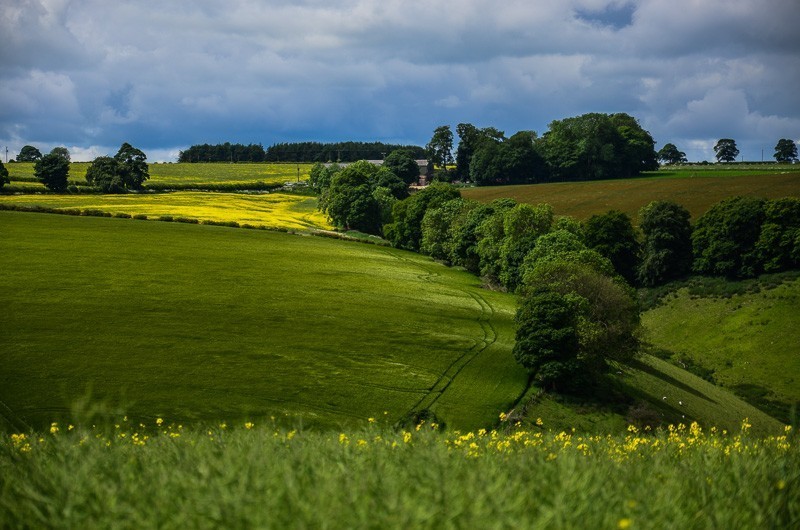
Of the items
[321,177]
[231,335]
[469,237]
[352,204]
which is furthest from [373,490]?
A: [321,177]

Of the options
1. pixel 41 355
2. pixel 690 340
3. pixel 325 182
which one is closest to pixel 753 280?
pixel 690 340

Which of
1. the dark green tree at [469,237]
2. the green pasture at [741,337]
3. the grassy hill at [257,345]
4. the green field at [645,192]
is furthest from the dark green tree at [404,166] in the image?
the grassy hill at [257,345]

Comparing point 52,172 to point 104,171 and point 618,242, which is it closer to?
point 104,171

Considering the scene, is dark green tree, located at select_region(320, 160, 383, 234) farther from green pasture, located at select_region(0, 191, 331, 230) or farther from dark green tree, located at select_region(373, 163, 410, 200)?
dark green tree, located at select_region(373, 163, 410, 200)

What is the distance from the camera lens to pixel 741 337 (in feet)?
251

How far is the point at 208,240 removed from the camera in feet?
281

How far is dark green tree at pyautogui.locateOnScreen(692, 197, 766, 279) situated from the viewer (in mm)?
91188

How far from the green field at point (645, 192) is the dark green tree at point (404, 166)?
23060mm

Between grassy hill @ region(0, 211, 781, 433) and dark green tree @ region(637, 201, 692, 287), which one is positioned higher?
dark green tree @ region(637, 201, 692, 287)

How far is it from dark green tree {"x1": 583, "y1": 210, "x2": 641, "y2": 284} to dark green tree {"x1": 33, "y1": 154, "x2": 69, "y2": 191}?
88.6 m

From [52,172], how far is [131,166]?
1766cm

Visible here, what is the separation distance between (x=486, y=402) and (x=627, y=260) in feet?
200

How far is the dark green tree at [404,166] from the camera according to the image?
186m

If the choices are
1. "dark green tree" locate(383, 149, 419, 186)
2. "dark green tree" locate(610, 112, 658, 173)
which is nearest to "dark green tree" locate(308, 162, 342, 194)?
"dark green tree" locate(383, 149, 419, 186)
